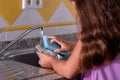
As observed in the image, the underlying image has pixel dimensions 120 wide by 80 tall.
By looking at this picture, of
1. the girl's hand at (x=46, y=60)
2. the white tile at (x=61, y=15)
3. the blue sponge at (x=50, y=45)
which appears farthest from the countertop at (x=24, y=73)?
the white tile at (x=61, y=15)

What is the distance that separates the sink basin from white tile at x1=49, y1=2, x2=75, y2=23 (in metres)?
0.25

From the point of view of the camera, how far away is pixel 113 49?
1.03 meters

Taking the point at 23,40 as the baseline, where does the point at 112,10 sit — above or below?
above

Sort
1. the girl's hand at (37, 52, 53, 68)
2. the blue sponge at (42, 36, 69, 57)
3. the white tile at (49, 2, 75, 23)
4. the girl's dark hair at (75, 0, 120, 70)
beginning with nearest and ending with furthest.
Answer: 1. the girl's dark hair at (75, 0, 120, 70)
2. the girl's hand at (37, 52, 53, 68)
3. the blue sponge at (42, 36, 69, 57)
4. the white tile at (49, 2, 75, 23)

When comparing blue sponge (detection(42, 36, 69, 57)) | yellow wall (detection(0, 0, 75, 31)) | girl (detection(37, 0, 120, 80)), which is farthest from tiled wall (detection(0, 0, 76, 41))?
girl (detection(37, 0, 120, 80))

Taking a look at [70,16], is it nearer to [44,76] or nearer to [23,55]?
[23,55]

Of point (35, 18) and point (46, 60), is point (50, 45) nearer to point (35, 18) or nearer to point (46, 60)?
point (46, 60)

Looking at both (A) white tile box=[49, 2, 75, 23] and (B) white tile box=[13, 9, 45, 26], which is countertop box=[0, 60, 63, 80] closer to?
(B) white tile box=[13, 9, 45, 26]

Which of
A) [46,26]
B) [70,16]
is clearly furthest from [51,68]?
[70,16]

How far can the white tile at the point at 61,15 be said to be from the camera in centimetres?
164

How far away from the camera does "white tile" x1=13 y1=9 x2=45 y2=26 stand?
58.1 inches

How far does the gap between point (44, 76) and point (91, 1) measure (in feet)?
1.05

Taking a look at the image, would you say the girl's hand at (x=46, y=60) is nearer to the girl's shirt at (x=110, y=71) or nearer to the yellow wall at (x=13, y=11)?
the girl's shirt at (x=110, y=71)

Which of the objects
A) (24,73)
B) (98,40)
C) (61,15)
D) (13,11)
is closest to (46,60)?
(24,73)
